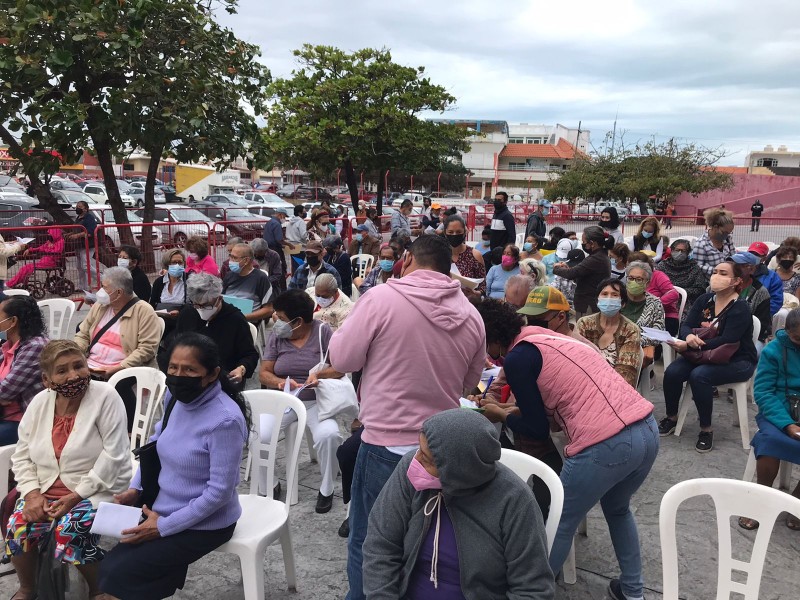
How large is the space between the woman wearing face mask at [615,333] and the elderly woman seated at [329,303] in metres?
1.93

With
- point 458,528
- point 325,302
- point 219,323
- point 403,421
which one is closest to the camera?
Answer: point 458,528

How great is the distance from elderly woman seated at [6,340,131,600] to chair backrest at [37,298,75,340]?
10.5 feet

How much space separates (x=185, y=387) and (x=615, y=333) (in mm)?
2843

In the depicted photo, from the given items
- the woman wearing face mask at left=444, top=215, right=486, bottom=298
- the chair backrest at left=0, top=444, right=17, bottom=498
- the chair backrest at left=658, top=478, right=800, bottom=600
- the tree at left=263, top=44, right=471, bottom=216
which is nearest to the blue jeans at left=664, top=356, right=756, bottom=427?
the woman wearing face mask at left=444, top=215, right=486, bottom=298

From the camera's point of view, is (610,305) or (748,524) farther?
(610,305)

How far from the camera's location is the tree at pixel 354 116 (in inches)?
682

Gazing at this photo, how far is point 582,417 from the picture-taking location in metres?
2.63

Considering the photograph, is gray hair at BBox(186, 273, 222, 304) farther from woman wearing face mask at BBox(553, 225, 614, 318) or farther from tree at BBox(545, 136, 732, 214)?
tree at BBox(545, 136, 732, 214)

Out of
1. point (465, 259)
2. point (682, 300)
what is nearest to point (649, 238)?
point (682, 300)

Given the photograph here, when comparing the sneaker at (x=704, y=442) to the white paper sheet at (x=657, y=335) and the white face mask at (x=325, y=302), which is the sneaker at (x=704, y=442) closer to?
the white paper sheet at (x=657, y=335)

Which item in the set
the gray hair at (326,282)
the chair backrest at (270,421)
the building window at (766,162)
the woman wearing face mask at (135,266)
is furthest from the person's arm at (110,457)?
the building window at (766,162)

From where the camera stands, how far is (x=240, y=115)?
440 inches

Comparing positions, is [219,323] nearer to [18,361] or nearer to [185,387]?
[18,361]

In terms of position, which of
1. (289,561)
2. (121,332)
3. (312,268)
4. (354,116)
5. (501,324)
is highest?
(354,116)
